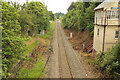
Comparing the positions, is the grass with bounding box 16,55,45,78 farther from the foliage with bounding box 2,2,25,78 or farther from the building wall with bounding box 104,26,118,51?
the building wall with bounding box 104,26,118,51

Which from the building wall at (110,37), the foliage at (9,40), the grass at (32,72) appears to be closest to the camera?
the foliage at (9,40)

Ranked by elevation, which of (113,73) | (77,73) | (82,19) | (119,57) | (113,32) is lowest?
(77,73)

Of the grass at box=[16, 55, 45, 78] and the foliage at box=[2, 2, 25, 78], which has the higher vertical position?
the foliage at box=[2, 2, 25, 78]

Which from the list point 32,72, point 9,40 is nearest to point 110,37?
point 32,72

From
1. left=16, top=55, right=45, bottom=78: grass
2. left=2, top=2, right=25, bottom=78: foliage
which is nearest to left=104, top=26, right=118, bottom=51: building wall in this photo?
left=16, top=55, right=45, bottom=78: grass

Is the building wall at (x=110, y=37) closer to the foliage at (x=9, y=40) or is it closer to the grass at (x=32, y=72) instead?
the grass at (x=32, y=72)

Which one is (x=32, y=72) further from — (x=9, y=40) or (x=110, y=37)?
(x=110, y=37)

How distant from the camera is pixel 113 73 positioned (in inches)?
350

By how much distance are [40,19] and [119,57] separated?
22.6 meters

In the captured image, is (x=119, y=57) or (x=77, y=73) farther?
(x=77, y=73)

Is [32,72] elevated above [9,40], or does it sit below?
below

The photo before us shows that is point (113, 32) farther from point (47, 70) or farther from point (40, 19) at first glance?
point (40, 19)

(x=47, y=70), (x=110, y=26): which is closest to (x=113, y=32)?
(x=110, y=26)

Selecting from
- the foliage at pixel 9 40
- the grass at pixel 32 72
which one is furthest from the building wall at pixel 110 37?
the foliage at pixel 9 40
